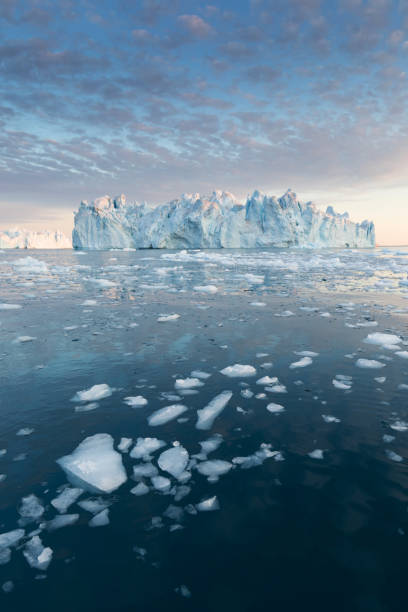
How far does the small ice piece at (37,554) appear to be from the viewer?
211 cm

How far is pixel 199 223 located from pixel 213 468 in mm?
75790

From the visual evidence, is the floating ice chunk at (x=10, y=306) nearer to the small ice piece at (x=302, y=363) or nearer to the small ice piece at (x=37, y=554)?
the small ice piece at (x=302, y=363)

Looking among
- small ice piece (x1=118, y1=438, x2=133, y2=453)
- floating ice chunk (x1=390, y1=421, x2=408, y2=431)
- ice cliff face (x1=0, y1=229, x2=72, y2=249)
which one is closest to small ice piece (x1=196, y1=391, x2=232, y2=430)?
small ice piece (x1=118, y1=438, x2=133, y2=453)

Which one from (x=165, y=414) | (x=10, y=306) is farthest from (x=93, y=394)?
(x=10, y=306)

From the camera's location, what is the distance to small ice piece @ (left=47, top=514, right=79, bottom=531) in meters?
2.38

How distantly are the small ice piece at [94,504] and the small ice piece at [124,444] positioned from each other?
60cm

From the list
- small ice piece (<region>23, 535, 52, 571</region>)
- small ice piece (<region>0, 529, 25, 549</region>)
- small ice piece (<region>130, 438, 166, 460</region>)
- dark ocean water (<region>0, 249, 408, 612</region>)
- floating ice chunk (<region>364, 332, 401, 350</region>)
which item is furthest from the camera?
floating ice chunk (<region>364, 332, 401, 350</region>)

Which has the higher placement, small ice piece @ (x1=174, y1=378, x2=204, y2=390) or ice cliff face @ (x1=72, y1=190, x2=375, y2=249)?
ice cliff face @ (x1=72, y1=190, x2=375, y2=249)

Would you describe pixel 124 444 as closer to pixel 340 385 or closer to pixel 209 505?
pixel 209 505

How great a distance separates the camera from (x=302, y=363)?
17.9 ft

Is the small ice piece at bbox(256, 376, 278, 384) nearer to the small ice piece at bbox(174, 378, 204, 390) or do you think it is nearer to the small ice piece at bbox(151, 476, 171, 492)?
the small ice piece at bbox(174, 378, 204, 390)

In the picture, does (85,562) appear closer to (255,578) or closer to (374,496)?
(255,578)

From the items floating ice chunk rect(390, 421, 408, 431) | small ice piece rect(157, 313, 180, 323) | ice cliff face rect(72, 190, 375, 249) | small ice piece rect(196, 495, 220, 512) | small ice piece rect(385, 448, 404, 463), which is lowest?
small ice piece rect(196, 495, 220, 512)

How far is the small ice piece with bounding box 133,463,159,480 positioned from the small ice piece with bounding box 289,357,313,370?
3018 millimetres
